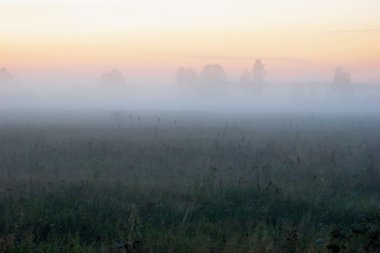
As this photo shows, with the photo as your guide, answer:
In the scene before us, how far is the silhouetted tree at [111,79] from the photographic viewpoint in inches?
6640

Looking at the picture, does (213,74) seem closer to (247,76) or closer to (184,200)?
(247,76)

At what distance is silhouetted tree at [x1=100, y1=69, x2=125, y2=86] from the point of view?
553 ft

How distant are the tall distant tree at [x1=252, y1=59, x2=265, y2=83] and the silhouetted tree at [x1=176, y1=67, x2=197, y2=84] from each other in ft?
79.7

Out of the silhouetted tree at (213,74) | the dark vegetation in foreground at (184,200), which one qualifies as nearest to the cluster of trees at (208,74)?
the silhouetted tree at (213,74)

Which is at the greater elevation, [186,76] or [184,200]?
[186,76]

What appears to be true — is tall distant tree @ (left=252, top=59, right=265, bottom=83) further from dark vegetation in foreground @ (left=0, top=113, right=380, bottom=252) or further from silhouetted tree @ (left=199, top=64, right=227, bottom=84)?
dark vegetation in foreground @ (left=0, top=113, right=380, bottom=252)

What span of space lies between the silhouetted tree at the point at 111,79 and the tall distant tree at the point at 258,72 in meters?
59.0

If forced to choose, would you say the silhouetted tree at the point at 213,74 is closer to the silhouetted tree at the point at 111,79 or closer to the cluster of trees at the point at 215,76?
the cluster of trees at the point at 215,76

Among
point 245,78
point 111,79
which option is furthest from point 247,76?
point 111,79

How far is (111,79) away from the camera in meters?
171

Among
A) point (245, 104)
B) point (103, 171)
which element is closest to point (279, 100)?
point (245, 104)

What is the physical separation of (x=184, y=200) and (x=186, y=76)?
14219 centimetres

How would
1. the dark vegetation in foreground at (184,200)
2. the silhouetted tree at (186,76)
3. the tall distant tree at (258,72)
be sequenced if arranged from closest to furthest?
1. the dark vegetation in foreground at (184,200)
2. the tall distant tree at (258,72)
3. the silhouetted tree at (186,76)

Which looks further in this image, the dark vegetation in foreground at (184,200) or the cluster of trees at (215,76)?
the cluster of trees at (215,76)
